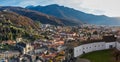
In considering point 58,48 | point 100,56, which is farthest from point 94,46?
point 58,48

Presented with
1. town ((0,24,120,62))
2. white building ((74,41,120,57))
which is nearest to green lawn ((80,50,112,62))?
white building ((74,41,120,57))

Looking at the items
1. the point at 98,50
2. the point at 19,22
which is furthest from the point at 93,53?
the point at 19,22

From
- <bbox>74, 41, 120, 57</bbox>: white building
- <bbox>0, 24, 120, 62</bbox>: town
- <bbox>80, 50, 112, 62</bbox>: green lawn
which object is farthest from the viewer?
<bbox>0, 24, 120, 62</bbox>: town

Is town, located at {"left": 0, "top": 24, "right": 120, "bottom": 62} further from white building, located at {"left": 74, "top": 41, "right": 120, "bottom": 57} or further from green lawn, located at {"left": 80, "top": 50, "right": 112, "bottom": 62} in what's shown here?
green lawn, located at {"left": 80, "top": 50, "right": 112, "bottom": 62}

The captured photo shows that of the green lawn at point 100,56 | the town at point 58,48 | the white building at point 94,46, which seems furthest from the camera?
the town at point 58,48

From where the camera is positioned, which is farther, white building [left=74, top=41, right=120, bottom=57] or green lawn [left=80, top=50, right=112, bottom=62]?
white building [left=74, top=41, right=120, bottom=57]

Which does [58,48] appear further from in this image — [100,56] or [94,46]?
[100,56]

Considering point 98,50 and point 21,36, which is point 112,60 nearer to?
point 98,50

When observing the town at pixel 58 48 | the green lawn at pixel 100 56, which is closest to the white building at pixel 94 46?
the town at pixel 58 48

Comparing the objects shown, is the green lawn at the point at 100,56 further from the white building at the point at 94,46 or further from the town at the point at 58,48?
the town at the point at 58,48
